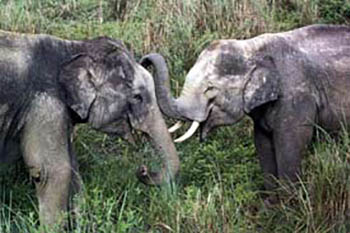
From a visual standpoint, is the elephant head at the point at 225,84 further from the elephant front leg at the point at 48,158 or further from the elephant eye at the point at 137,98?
the elephant front leg at the point at 48,158

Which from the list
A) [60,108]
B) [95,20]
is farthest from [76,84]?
[95,20]

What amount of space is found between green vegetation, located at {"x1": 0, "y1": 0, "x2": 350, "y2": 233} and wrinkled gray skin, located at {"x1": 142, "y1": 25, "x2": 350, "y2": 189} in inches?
7.0

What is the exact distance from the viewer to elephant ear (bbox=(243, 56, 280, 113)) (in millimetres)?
6516

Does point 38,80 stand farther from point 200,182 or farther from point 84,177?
point 200,182

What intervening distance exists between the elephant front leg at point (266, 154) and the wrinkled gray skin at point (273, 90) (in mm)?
146

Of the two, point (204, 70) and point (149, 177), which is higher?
point (204, 70)

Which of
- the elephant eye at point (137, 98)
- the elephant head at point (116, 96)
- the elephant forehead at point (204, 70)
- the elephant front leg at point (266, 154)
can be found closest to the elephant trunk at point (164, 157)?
the elephant head at point (116, 96)

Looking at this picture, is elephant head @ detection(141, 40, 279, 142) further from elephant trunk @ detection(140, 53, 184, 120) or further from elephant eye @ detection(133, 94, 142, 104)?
elephant eye @ detection(133, 94, 142, 104)

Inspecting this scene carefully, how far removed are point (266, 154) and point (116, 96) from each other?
1.19 m

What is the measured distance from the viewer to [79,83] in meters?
6.18

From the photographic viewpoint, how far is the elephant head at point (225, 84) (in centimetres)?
647

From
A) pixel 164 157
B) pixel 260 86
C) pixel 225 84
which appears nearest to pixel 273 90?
pixel 260 86

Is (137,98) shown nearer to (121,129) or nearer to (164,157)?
(121,129)

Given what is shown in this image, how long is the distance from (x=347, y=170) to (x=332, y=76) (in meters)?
0.92
